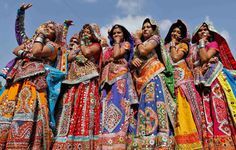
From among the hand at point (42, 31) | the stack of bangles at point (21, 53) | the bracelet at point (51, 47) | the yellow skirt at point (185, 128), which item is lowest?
the yellow skirt at point (185, 128)

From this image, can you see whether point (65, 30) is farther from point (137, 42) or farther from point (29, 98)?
point (29, 98)

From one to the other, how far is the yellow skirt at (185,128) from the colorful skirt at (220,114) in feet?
0.75

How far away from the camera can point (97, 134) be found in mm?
4938

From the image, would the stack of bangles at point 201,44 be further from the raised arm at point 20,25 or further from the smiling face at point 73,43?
the raised arm at point 20,25

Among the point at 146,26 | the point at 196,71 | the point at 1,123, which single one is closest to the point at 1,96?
the point at 1,123

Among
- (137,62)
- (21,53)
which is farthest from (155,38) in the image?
(21,53)

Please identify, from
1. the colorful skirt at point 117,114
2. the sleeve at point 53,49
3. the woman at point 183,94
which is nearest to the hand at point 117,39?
the colorful skirt at point 117,114

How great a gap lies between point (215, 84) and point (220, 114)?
1.81 feet

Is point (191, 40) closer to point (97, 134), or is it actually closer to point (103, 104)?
point (103, 104)

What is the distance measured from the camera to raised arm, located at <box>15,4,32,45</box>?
563cm

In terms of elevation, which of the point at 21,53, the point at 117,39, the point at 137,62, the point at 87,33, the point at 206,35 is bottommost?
the point at 137,62

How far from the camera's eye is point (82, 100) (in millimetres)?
5141

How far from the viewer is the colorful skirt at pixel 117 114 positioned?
464 centimetres

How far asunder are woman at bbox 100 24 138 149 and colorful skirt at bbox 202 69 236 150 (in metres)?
1.20
